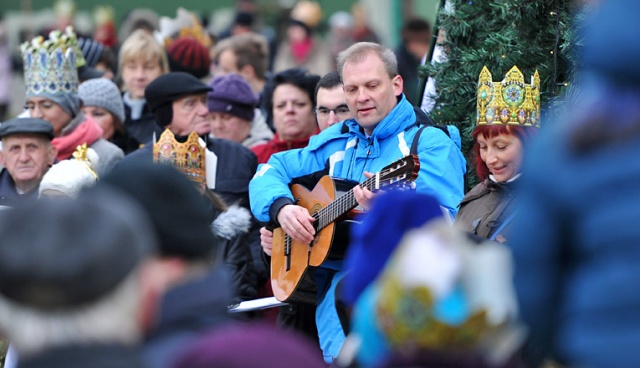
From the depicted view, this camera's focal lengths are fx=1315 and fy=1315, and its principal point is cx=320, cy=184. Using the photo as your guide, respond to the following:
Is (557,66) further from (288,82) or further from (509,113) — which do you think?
(288,82)

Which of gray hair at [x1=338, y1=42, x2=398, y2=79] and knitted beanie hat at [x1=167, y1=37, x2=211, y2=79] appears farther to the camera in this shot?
knitted beanie hat at [x1=167, y1=37, x2=211, y2=79]

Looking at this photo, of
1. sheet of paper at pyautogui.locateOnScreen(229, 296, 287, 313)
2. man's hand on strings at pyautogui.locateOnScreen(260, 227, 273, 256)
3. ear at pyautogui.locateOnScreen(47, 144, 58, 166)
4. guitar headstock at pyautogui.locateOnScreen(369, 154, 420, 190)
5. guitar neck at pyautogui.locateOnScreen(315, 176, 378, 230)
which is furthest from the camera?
ear at pyautogui.locateOnScreen(47, 144, 58, 166)

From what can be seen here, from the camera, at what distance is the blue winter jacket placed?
19.7 feet

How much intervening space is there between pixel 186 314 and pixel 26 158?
4.97 meters

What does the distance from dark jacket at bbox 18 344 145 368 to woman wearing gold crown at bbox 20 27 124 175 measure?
18.3 feet

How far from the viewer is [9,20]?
2077 cm

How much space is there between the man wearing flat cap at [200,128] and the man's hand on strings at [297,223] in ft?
4.44

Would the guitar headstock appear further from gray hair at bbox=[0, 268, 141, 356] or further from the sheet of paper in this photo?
gray hair at bbox=[0, 268, 141, 356]

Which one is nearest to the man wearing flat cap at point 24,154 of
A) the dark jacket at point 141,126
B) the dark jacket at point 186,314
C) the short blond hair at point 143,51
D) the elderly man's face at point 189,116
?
the elderly man's face at point 189,116

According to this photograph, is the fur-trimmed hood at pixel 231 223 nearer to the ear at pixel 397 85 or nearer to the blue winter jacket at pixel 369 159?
the blue winter jacket at pixel 369 159

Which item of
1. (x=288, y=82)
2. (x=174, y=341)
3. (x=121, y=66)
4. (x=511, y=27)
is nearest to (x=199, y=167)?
(x=288, y=82)

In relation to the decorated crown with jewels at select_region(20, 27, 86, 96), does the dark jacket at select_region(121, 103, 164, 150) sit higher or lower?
lower

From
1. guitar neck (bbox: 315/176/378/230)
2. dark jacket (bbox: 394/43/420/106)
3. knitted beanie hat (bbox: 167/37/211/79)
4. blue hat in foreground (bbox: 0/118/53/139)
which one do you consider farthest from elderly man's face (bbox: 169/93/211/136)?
dark jacket (bbox: 394/43/420/106)

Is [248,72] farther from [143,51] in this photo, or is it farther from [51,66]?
[51,66]
